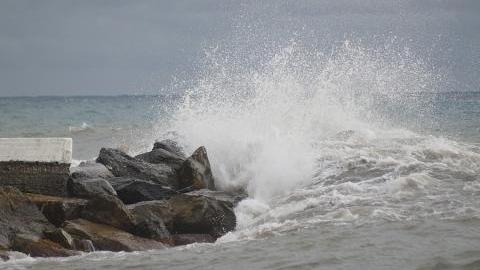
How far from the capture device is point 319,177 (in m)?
11.3

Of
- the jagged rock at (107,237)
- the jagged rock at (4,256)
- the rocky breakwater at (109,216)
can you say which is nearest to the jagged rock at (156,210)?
the rocky breakwater at (109,216)

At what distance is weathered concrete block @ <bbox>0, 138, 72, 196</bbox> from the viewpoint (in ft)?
29.1

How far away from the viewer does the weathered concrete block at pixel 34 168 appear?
888 centimetres

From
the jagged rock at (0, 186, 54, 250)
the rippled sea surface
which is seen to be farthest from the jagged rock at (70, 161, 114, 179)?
the rippled sea surface

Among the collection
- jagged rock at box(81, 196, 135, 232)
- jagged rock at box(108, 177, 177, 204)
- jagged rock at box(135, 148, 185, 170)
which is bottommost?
jagged rock at box(81, 196, 135, 232)

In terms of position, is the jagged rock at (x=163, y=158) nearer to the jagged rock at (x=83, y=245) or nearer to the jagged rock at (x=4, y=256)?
the jagged rock at (x=83, y=245)

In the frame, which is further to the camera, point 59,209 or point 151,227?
point 59,209

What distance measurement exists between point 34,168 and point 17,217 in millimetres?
1244

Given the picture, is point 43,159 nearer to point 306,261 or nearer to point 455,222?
point 306,261

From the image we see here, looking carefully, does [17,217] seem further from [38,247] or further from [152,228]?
[152,228]

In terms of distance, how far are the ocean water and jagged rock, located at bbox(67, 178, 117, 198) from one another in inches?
61.4

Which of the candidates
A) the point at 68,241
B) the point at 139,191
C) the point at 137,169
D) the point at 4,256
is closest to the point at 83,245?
the point at 68,241

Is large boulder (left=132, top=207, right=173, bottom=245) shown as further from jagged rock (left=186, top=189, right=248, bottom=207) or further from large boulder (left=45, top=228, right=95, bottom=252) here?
jagged rock (left=186, top=189, right=248, bottom=207)

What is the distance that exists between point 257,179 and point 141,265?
14.6ft
